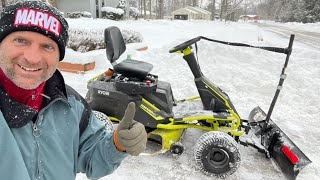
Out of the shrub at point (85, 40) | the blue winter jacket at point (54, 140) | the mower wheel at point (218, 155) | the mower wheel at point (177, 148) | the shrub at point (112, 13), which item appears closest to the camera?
the blue winter jacket at point (54, 140)

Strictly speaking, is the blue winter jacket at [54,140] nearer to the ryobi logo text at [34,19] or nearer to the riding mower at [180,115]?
the ryobi logo text at [34,19]

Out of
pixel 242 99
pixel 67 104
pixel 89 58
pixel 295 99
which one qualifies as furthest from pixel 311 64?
pixel 67 104

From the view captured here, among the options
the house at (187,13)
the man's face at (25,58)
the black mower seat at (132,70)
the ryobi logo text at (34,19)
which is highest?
the house at (187,13)

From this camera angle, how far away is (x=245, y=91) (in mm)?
6926

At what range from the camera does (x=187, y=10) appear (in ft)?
183

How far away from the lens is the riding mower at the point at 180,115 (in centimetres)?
342

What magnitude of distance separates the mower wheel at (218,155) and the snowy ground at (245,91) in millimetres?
162

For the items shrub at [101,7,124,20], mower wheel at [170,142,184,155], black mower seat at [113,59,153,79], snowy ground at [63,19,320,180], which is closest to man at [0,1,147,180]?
snowy ground at [63,19,320,180]

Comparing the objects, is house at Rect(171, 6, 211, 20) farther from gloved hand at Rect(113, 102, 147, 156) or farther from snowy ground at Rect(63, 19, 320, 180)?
gloved hand at Rect(113, 102, 147, 156)

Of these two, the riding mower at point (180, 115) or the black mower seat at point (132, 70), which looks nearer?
the riding mower at point (180, 115)

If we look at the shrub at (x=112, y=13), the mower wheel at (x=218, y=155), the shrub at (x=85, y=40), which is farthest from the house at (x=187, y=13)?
the mower wheel at (x=218, y=155)

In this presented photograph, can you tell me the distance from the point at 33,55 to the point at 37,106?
0.25 m

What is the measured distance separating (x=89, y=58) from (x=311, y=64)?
696 cm

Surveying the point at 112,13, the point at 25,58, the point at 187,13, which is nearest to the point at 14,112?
the point at 25,58
